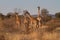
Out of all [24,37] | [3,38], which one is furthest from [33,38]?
[3,38]

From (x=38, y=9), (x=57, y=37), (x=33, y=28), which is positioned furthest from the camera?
(x=38, y=9)

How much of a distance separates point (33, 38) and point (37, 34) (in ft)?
3.04

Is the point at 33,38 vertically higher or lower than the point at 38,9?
lower

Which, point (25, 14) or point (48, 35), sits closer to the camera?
point (48, 35)

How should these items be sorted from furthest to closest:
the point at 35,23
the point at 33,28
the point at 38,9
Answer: the point at 38,9 → the point at 35,23 → the point at 33,28

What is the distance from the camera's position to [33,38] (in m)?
17.9

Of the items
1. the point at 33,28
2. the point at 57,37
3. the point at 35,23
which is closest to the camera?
the point at 57,37

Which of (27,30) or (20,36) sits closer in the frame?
(20,36)

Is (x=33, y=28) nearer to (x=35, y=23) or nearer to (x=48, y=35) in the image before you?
(x=35, y=23)

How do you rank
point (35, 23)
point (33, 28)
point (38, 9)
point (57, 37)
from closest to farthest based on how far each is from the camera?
point (57, 37), point (33, 28), point (35, 23), point (38, 9)

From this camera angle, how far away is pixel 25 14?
24.9 m

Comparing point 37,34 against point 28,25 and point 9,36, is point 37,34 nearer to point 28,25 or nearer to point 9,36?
point 9,36

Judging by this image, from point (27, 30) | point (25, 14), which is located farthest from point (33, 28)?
point (25, 14)

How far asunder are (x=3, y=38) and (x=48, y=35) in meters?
2.90
